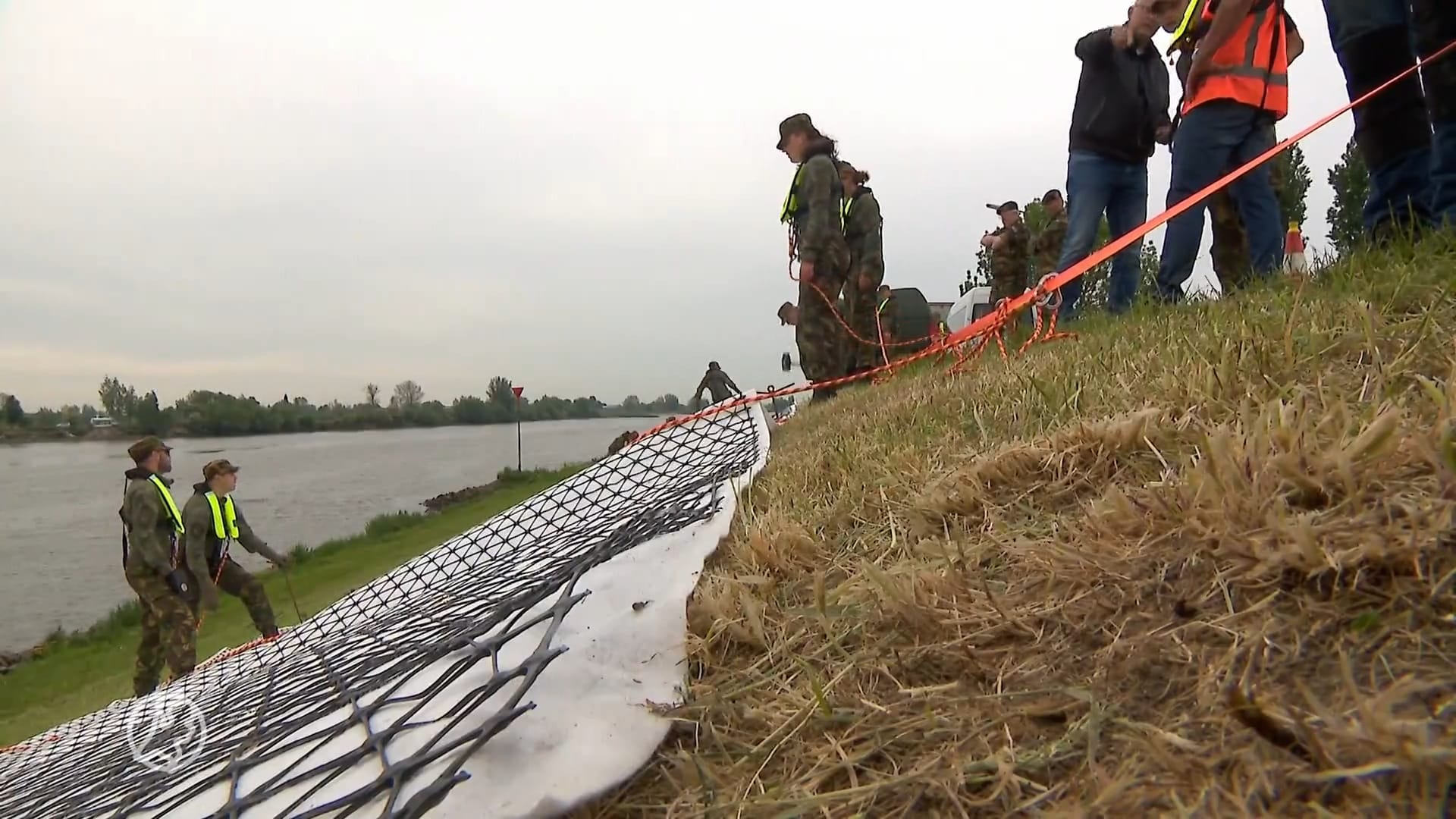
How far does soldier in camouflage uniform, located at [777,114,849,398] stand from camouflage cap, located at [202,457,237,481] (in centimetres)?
546

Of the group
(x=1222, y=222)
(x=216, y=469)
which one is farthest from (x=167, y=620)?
(x=1222, y=222)

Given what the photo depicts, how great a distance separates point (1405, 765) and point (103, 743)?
189 inches

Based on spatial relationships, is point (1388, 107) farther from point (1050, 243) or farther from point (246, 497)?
point (246, 497)

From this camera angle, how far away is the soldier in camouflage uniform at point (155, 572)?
22.0 ft

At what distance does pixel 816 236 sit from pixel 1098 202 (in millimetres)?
2033

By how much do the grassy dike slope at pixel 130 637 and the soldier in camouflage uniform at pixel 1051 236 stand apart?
8754 millimetres

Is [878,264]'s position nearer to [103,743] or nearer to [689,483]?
[689,483]

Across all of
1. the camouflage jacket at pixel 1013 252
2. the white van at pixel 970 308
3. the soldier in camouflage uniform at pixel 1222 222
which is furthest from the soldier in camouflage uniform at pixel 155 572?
the white van at pixel 970 308

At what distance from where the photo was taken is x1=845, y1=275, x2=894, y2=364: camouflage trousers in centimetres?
671

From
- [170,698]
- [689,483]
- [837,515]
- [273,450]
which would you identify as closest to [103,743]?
[170,698]

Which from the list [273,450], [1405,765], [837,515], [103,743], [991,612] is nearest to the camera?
[1405,765]

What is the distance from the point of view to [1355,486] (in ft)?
3.22

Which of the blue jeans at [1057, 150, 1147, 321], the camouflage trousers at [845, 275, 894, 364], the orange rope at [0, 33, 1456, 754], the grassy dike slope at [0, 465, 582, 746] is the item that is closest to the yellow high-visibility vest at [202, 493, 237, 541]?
the grassy dike slope at [0, 465, 582, 746]

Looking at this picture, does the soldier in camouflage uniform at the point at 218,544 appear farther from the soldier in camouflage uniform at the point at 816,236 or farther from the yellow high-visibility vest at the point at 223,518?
the soldier in camouflage uniform at the point at 816,236
